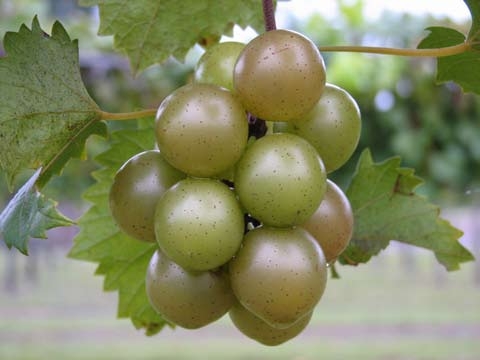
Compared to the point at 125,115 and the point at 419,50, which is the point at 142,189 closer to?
the point at 125,115

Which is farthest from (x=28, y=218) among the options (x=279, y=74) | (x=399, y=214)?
(x=399, y=214)

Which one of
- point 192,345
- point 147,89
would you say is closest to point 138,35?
point 147,89

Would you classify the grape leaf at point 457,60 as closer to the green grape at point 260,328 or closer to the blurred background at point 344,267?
the green grape at point 260,328

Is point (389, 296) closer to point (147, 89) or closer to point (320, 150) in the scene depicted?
point (147, 89)

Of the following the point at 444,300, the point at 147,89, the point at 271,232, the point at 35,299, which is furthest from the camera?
the point at 35,299

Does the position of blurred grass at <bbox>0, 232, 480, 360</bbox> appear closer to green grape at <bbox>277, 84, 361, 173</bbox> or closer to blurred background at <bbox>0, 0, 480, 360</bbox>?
blurred background at <bbox>0, 0, 480, 360</bbox>

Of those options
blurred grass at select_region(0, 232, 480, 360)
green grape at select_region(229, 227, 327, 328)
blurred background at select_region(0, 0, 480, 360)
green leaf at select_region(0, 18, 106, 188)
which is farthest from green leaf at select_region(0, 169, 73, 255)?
blurred grass at select_region(0, 232, 480, 360)
